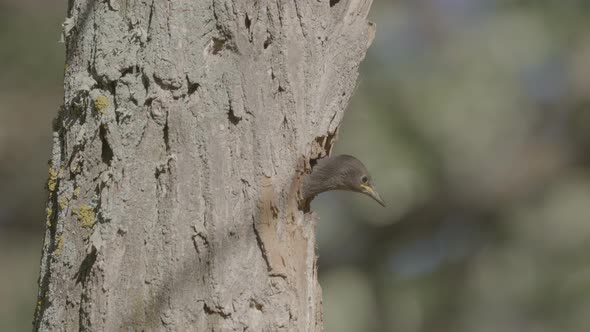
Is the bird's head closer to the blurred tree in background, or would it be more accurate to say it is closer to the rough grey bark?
the rough grey bark

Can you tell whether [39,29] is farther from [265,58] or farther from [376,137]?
[265,58]

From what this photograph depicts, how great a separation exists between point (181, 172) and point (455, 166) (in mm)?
3737

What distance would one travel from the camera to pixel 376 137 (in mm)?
5180

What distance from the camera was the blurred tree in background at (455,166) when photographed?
16.9 feet

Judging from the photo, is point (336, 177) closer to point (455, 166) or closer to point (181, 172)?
point (181, 172)

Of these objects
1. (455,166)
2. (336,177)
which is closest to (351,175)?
(336,177)

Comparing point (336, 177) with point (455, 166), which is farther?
point (455, 166)

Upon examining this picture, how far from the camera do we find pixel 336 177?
200cm

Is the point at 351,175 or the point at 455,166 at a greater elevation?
the point at 455,166

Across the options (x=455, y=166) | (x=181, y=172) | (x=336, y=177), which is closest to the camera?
(x=181, y=172)

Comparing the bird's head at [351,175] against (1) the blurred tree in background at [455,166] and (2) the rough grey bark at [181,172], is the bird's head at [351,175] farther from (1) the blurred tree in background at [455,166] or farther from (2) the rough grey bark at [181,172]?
(1) the blurred tree in background at [455,166]

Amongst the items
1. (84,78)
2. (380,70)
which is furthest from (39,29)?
(84,78)

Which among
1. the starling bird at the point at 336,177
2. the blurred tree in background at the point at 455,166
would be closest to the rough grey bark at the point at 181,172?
the starling bird at the point at 336,177

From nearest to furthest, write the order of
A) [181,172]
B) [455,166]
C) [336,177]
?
[181,172] < [336,177] < [455,166]
